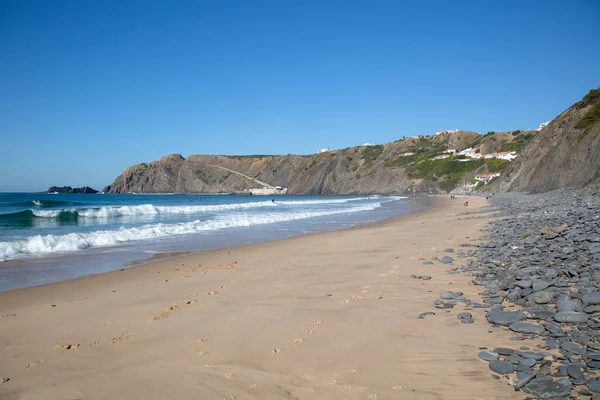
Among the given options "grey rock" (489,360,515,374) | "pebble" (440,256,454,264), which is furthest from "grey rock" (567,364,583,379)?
"pebble" (440,256,454,264)

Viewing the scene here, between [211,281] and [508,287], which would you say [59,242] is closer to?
[211,281]

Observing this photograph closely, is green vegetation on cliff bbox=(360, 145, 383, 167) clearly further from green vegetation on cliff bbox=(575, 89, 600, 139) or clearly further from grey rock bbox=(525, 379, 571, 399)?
grey rock bbox=(525, 379, 571, 399)

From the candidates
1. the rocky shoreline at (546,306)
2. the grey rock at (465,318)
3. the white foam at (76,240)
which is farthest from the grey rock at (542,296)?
the white foam at (76,240)

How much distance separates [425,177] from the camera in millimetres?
101625

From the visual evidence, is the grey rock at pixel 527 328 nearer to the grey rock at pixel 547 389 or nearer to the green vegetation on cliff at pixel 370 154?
the grey rock at pixel 547 389

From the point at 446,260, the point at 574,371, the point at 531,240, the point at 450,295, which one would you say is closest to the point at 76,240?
the point at 446,260

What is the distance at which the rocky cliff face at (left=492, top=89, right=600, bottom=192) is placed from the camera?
2830 centimetres

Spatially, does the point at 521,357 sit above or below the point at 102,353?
above

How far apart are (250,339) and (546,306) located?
316 cm

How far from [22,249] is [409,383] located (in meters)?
12.5

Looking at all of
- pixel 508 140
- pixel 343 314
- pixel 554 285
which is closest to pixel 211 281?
pixel 343 314

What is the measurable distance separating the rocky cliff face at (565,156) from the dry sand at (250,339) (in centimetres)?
2416

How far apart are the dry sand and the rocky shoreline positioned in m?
0.19

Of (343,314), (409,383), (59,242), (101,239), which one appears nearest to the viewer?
(409,383)
